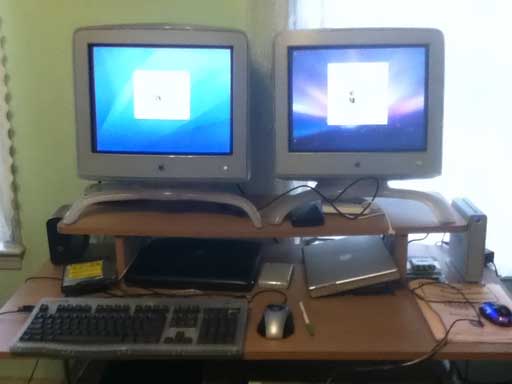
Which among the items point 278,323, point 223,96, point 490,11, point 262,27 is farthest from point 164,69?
point 490,11

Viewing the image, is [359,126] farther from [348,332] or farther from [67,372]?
[67,372]

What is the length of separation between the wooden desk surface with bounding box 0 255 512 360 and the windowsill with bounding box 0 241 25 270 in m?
0.47

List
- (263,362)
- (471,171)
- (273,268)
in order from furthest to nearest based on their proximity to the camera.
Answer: (471,171) → (273,268) → (263,362)

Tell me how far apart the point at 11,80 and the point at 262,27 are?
2.69ft

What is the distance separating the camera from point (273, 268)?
5.85 feet

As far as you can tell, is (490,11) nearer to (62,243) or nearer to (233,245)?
(233,245)

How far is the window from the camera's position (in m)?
2.01

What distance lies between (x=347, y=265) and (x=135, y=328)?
23.3 inches

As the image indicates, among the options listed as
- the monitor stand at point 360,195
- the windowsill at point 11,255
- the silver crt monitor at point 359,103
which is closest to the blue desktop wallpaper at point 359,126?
the silver crt monitor at point 359,103

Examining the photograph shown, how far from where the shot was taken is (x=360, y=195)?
1735 mm

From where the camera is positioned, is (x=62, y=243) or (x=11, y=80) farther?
(x=11, y=80)

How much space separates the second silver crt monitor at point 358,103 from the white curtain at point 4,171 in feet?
3.03

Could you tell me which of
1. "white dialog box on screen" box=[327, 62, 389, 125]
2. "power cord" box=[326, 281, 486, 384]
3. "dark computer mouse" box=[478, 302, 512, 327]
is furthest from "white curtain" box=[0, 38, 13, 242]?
"dark computer mouse" box=[478, 302, 512, 327]

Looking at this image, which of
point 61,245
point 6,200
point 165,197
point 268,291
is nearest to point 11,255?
point 6,200
